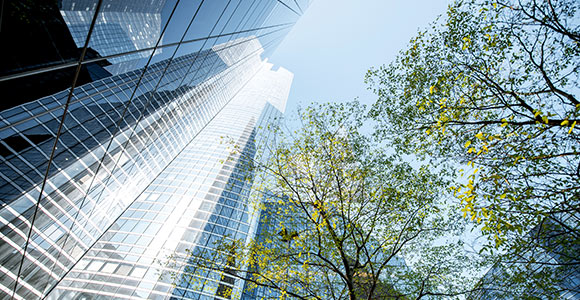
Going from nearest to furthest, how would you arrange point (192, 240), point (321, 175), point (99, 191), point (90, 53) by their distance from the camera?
1. point (90, 53)
2. point (321, 175)
3. point (99, 191)
4. point (192, 240)

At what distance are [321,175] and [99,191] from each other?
→ 602 inches

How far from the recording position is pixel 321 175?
10.4 metres

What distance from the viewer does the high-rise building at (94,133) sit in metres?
4.55

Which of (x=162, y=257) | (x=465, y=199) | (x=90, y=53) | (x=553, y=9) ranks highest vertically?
(x=162, y=257)

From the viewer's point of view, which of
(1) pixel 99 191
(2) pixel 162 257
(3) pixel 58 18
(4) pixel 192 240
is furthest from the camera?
(4) pixel 192 240

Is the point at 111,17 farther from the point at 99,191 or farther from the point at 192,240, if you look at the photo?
the point at 192,240

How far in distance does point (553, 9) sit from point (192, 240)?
34726mm

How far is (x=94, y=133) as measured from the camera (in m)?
10.9

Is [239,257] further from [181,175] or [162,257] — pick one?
[181,175]

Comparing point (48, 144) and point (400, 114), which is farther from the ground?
point (400, 114)

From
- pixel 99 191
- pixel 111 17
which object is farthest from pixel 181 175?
pixel 111 17

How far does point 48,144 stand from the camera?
22.5 ft

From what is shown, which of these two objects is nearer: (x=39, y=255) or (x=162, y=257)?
(x=39, y=255)

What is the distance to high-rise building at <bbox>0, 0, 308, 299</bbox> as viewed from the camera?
4.55 metres
